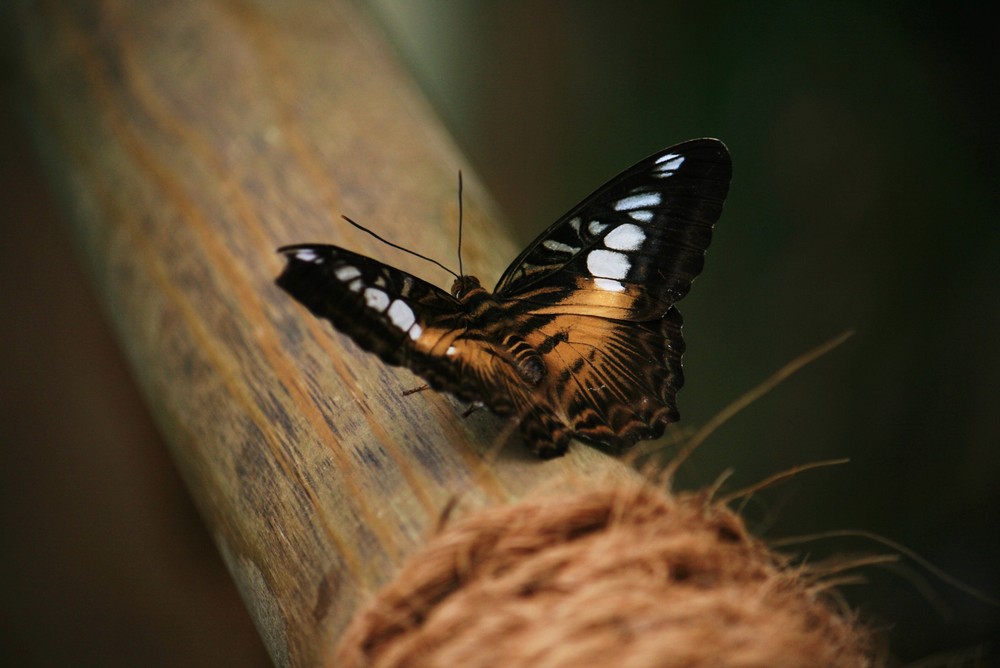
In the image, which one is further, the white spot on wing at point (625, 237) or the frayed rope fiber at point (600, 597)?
the white spot on wing at point (625, 237)

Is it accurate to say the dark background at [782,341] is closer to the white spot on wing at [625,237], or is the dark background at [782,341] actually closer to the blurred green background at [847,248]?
the blurred green background at [847,248]

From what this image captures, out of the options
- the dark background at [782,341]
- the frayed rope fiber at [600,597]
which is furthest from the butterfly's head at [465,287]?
the dark background at [782,341]

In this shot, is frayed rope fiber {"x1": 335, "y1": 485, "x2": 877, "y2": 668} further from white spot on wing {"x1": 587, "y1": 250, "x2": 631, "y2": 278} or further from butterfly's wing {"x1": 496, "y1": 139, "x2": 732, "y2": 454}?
white spot on wing {"x1": 587, "y1": 250, "x2": 631, "y2": 278}

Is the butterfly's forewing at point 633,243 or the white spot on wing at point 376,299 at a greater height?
the white spot on wing at point 376,299

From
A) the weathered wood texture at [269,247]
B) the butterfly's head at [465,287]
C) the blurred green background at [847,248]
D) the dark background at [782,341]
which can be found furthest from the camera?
the blurred green background at [847,248]

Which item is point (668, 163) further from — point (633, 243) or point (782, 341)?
point (782, 341)

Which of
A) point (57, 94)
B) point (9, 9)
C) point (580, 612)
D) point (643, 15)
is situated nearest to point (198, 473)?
point (580, 612)

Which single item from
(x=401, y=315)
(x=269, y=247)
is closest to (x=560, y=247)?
(x=401, y=315)

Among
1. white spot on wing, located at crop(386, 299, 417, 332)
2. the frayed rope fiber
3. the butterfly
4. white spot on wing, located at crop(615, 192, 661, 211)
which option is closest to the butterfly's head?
the butterfly
